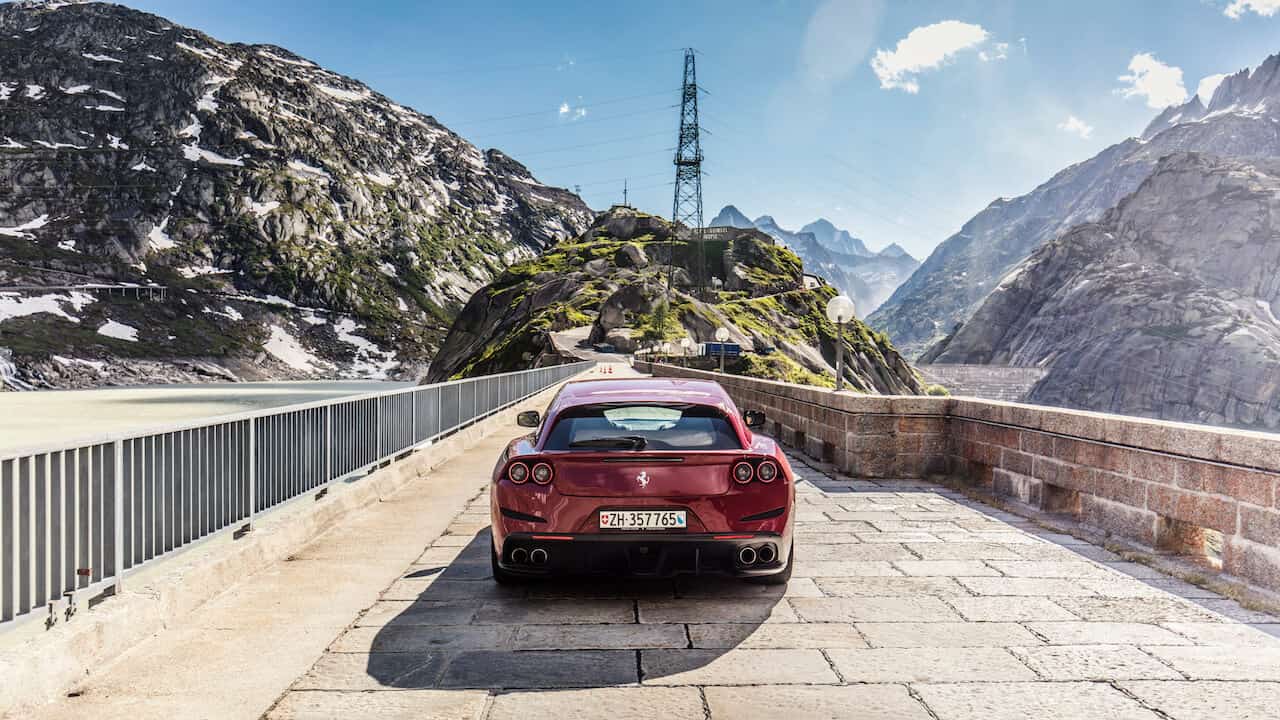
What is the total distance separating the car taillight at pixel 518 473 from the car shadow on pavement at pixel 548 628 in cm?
78

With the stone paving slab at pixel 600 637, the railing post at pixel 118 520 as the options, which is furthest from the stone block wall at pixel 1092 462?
the railing post at pixel 118 520

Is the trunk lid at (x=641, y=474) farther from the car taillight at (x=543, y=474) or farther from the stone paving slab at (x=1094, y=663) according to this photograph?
the stone paving slab at (x=1094, y=663)

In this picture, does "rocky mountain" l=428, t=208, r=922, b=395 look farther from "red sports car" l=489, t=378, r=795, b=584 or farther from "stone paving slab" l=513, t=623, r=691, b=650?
"stone paving slab" l=513, t=623, r=691, b=650

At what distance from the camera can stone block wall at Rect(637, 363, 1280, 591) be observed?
557 centimetres

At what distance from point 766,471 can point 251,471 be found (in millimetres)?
4076

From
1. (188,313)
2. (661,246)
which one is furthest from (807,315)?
(188,313)

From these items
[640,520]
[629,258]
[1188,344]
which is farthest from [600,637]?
[1188,344]

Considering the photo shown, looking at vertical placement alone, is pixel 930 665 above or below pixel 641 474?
below

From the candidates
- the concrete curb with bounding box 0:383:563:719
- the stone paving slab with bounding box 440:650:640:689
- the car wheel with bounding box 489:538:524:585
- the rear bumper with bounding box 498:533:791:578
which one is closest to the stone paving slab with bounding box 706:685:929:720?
the stone paving slab with bounding box 440:650:640:689

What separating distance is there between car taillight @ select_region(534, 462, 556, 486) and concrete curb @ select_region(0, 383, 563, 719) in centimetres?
217

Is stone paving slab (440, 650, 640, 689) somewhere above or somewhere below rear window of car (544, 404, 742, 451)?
below

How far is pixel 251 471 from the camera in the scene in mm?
6551

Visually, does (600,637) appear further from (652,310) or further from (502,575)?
(652,310)

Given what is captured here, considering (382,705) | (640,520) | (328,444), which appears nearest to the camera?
(382,705)
